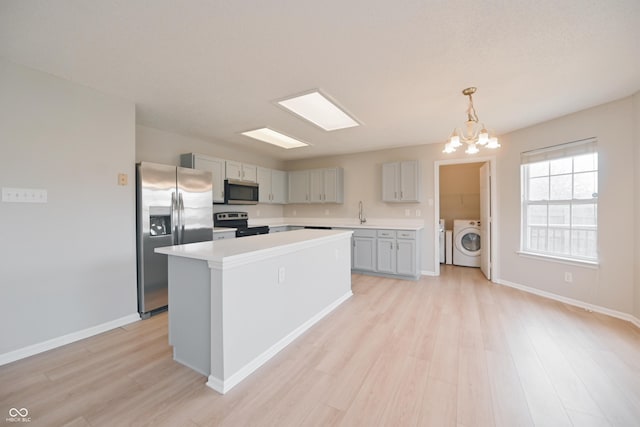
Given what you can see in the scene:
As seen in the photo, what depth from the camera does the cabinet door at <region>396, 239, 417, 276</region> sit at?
4105 millimetres

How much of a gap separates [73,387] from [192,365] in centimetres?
71

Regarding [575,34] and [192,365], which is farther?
[192,365]

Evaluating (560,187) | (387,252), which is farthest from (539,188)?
(387,252)

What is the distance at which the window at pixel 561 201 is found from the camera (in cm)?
300

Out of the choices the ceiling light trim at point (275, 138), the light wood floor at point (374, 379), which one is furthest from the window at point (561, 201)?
the ceiling light trim at point (275, 138)

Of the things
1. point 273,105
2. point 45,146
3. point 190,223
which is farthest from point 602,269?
point 45,146

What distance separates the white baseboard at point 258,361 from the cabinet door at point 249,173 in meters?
2.83

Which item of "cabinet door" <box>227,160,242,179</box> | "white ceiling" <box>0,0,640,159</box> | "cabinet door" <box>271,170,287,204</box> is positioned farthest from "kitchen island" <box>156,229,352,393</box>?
"cabinet door" <box>271,170,287,204</box>

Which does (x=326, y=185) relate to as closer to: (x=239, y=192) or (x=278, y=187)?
(x=278, y=187)

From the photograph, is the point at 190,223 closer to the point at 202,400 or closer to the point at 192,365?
the point at 192,365

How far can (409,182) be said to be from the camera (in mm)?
4473

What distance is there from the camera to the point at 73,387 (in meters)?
1.69

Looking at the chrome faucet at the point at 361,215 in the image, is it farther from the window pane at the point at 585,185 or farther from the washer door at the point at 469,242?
the window pane at the point at 585,185

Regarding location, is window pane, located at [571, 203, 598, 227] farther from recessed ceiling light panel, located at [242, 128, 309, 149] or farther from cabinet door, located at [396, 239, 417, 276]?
recessed ceiling light panel, located at [242, 128, 309, 149]
